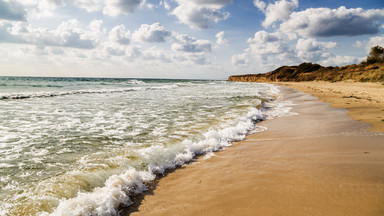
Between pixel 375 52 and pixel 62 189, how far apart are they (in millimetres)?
72948

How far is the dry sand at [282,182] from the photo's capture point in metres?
2.53

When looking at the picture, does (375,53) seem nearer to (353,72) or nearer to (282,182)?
(353,72)

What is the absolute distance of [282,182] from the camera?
10.4 feet

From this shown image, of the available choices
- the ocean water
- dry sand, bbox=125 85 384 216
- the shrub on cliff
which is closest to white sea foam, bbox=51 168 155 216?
the ocean water

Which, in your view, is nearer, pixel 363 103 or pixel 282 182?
pixel 282 182

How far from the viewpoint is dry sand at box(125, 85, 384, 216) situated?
2.53m

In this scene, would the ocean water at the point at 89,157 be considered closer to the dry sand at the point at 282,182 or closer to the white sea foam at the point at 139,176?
the white sea foam at the point at 139,176

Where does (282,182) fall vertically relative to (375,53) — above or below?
below

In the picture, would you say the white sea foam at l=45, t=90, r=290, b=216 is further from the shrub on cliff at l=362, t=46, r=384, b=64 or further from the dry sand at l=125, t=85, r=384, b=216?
the shrub on cliff at l=362, t=46, r=384, b=64

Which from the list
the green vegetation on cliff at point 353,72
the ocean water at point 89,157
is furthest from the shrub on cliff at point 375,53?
the ocean water at point 89,157

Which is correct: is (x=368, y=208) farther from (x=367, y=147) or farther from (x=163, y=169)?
(x=163, y=169)

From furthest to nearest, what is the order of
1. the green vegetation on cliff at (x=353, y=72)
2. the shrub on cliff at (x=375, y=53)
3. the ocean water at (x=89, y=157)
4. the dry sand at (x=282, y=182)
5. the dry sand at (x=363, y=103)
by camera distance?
the shrub on cliff at (x=375, y=53) → the green vegetation on cliff at (x=353, y=72) → the dry sand at (x=363, y=103) → the ocean water at (x=89, y=157) → the dry sand at (x=282, y=182)

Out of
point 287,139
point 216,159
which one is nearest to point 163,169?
point 216,159

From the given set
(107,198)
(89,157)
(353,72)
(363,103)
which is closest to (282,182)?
(107,198)
